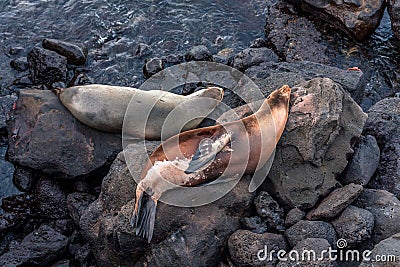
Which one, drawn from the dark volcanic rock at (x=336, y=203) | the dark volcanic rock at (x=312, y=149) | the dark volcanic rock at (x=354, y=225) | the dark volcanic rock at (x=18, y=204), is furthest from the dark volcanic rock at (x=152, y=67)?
the dark volcanic rock at (x=354, y=225)

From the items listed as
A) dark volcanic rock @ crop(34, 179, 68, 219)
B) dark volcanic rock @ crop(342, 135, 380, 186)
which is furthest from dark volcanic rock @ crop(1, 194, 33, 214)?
dark volcanic rock @ crop(342, 135, 380, 186)

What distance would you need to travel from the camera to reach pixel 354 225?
462 cm

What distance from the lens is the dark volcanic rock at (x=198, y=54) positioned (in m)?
8.01

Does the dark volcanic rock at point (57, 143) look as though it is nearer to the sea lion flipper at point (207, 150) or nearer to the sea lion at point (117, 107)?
the sea lion at point (117, 107)

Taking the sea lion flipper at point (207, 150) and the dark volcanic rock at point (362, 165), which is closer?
the sea lion flipper at point (207, 150)

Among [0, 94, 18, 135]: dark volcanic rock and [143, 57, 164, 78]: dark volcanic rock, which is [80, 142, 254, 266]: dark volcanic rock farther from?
[143, 57, 164, 78]: dark volcanic rock

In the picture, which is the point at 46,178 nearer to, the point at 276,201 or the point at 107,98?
the point at 107,98

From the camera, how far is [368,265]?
162 inches

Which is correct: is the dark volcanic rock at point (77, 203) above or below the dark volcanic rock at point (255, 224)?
below

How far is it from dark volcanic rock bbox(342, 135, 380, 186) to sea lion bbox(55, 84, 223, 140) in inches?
75.7

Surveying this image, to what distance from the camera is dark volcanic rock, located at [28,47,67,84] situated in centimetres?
764

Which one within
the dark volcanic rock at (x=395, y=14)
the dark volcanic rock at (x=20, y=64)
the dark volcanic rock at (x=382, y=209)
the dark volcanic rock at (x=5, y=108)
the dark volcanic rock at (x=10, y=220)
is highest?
the dark volcanic rock at (x=395, y=14)

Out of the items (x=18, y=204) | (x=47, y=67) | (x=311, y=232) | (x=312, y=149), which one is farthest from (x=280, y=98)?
(x=47, y=67)

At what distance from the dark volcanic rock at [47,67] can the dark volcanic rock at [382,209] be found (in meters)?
4.97
